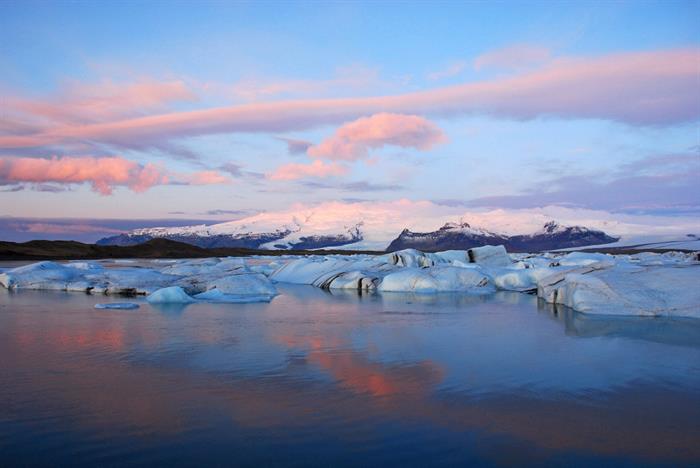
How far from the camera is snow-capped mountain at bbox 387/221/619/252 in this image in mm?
132750

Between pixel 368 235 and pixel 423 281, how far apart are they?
404 ft

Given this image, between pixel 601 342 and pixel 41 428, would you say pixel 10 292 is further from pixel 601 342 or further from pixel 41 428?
pixel 601 342

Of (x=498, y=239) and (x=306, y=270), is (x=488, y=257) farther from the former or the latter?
(x=498, y=239)

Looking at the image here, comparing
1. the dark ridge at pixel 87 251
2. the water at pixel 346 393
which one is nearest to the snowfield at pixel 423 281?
the water at pixel 346 393

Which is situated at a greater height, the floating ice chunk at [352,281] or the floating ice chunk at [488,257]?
the floating ice chunk at [488,257]

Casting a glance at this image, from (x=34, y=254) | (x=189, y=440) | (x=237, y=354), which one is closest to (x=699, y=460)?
(x=189, y=440)

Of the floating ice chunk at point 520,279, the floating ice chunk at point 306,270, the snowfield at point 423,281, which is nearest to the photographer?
the snowfield at point 423,281

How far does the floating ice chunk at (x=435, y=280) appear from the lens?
661 inches

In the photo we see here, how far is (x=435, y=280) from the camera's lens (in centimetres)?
1689

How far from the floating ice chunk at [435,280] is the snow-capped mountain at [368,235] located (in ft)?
302

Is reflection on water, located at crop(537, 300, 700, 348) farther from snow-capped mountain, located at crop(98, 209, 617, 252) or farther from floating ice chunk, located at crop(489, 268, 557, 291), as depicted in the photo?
snow-capped mountain, located at crop(98, 209, 617, 252)

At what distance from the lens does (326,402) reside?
479 cm

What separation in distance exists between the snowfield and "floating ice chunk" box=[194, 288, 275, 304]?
0.08ft

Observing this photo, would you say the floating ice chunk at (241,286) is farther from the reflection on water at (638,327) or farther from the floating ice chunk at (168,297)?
the reflection on water at (638,327)
